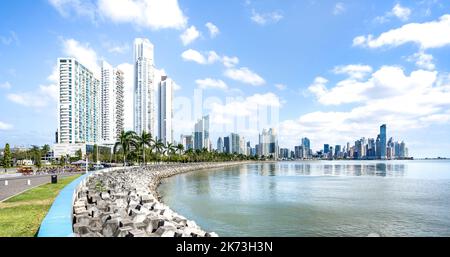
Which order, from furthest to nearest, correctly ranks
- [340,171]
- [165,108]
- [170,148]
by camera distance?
[170,148] < [165,108] < [340,171]

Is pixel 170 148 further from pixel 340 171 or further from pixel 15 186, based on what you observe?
pixel 15 186

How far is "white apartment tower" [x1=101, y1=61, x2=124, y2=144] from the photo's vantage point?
9412cm

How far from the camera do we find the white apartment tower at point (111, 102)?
94125mm

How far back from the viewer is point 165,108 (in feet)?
225

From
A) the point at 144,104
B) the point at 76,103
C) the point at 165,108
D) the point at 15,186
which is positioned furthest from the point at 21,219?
the point at 76,103

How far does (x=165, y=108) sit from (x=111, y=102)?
3618 centimetres

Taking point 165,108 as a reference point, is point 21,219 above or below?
below

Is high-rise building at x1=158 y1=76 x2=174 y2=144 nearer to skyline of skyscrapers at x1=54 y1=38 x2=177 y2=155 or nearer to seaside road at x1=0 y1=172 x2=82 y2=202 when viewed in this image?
skyline of skyscrapers at x1=54 y1=38 x2=177 y2=155

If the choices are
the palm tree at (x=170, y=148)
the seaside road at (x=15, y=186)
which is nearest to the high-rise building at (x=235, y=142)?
the palm tree at (x=170, y=148)

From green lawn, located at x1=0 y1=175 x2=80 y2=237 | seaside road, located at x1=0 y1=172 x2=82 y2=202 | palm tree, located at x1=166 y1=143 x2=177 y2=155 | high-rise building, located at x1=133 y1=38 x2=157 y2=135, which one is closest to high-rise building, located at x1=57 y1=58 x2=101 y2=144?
high-rise building, located at x1=133 y1=38 x2=157 y2=135

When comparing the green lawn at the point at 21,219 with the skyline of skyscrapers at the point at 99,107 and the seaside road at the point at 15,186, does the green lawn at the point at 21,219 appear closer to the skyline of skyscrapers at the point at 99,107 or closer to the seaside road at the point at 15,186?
the seaside road at the point at 15,186
